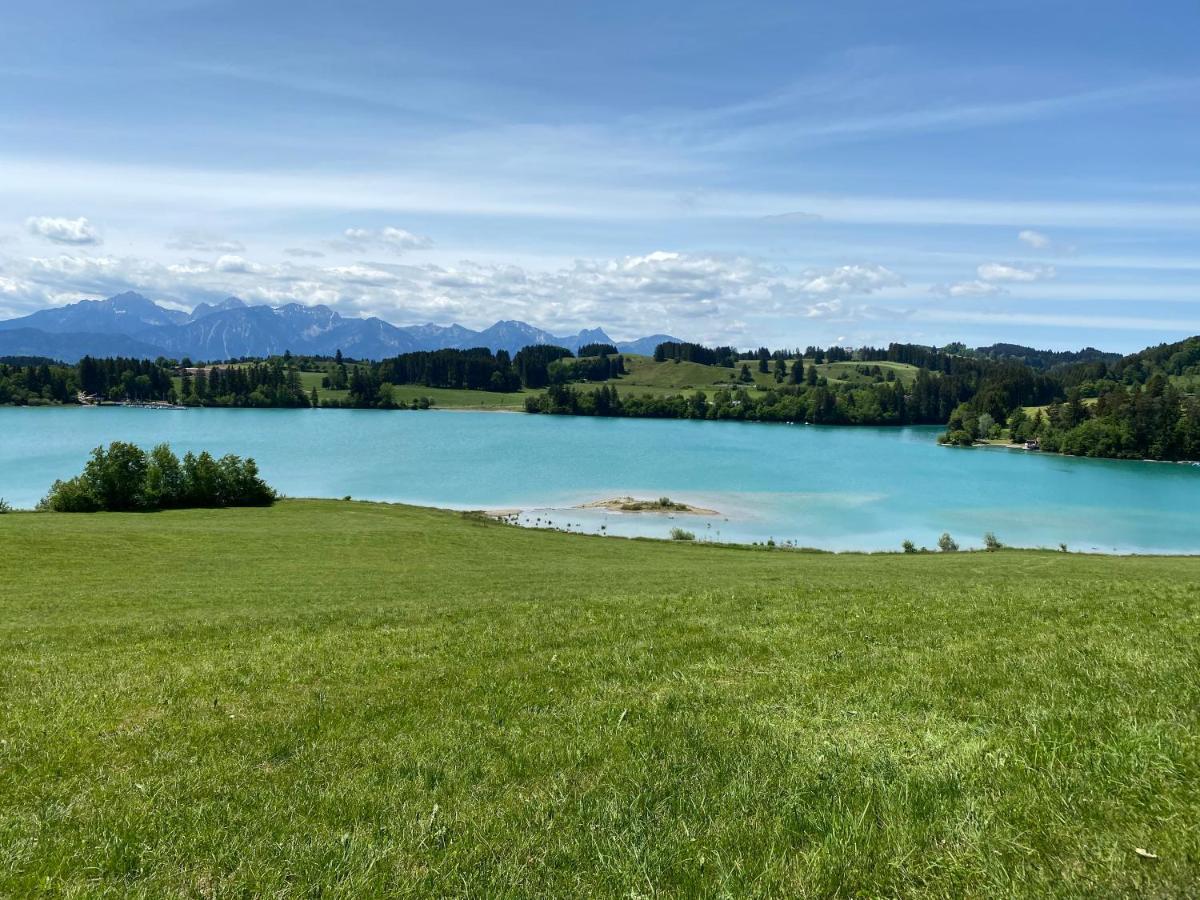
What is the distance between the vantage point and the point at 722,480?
11762cm

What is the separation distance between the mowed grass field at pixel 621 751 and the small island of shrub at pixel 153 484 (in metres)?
59.4

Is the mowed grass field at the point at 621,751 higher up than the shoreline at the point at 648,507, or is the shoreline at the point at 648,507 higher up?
the mowed grass field at the point at 621,751

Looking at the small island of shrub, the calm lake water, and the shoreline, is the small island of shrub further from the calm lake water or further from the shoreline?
the shoreline

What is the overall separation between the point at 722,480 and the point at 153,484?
8162 centimetres

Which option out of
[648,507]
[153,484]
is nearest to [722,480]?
[648,507]

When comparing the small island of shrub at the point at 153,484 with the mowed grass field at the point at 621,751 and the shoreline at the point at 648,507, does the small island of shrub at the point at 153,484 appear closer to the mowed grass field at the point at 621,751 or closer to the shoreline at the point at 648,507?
the shoreline at the point at 648,507

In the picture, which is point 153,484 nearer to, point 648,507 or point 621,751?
point 648,507

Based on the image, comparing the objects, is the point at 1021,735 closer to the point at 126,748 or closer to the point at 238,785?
the point at 238,785

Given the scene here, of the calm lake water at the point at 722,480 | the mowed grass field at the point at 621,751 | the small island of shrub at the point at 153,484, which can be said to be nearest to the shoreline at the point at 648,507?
the calm lake water at the point at 722,480

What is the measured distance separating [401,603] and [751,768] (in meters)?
14.8

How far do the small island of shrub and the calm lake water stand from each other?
69.4ft

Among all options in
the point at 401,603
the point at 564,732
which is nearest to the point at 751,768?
the point at 564,732

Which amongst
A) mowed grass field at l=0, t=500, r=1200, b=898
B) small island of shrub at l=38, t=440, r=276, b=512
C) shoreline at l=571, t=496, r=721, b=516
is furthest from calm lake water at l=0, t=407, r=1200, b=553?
mowed grass field at l=0, t=500, r=1200, b=898

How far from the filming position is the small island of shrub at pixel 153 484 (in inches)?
2559
